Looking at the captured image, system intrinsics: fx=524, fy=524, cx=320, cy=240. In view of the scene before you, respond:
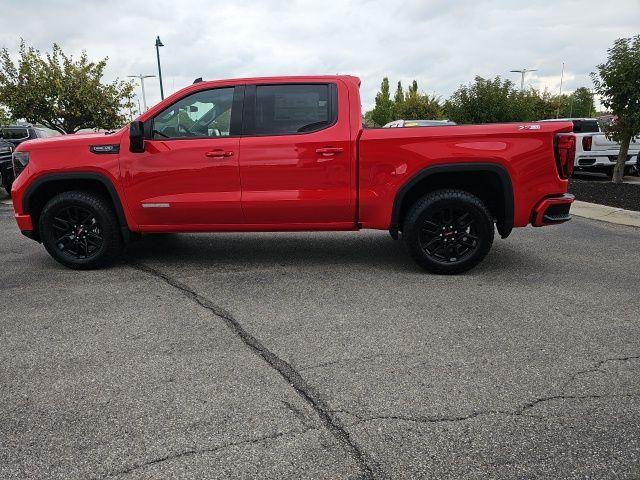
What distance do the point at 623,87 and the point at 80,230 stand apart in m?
10.6

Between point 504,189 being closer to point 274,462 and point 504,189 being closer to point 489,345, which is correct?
point 489,345

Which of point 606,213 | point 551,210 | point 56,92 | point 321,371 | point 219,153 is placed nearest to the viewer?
point 321,371

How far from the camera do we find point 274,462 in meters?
2.35

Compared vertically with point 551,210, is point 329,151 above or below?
above

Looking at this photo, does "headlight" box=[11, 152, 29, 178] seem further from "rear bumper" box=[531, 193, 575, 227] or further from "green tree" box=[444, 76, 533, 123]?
"green tree" box=[444, 76, 533, 123]

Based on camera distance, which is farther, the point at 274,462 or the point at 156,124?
the point at 156,124

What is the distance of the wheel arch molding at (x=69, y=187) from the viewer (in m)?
5.26

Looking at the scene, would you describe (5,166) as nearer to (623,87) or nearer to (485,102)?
(623,87)

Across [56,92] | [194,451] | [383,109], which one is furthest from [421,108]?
[194,451]

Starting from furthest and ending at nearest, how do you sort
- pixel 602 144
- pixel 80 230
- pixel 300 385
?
pixel 602 144, pixel 80 230, pixel 300 385

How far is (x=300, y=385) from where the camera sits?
301 cm

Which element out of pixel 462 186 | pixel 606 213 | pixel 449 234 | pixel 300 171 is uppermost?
pixel 300 171

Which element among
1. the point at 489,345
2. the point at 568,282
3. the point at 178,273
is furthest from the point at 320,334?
the point at 568,282

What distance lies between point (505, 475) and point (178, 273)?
387 centimetres
